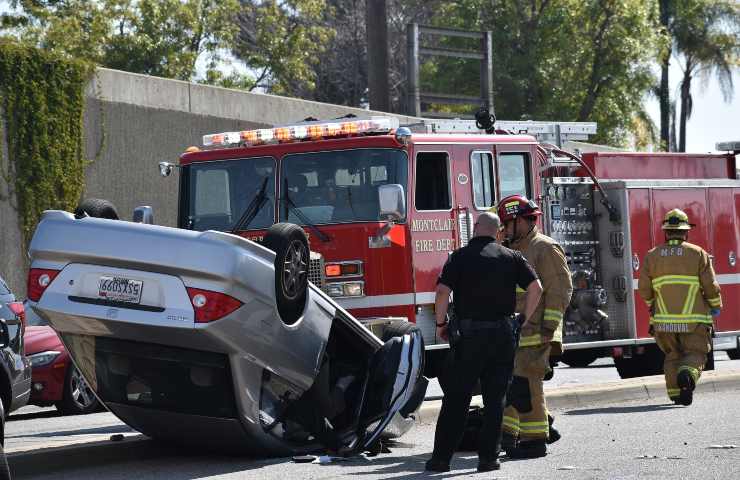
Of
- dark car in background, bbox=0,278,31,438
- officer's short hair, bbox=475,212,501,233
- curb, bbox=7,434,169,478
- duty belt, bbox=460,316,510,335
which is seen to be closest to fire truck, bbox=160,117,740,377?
duty belt, bbox=460,316,510,335

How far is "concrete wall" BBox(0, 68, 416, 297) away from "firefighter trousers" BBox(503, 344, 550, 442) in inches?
478

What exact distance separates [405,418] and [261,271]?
205cm

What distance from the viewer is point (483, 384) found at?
380 inches

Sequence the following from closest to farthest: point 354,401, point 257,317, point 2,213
Result: point 257,317 → point 354,401 → point 2,213

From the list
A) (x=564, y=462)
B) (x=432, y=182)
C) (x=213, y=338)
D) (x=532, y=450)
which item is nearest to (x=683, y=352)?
(x=432, y=182)

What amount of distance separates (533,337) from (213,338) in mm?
2553

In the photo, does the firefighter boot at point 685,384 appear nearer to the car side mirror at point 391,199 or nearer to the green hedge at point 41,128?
the car side mirror at point 391,199

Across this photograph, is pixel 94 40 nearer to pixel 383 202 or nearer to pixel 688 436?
pixel 383 202

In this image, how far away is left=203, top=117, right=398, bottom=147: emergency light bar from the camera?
13.1m

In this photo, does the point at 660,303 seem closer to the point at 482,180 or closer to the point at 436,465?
the point at 482,180

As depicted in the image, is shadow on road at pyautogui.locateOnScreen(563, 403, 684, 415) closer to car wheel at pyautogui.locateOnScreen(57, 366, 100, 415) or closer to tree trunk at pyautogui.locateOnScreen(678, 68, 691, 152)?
car wheel at pyautogui.locateOnScreen(57, 366, 100, 415)

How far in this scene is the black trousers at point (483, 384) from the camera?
373 inches

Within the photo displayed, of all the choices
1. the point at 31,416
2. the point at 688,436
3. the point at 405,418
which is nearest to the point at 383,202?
the point at 405,418

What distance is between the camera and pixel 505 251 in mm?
9609
